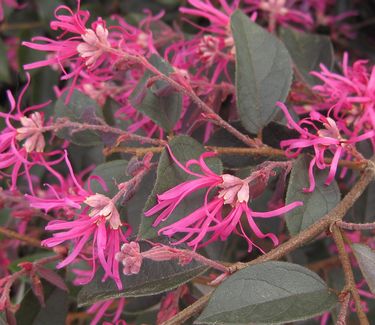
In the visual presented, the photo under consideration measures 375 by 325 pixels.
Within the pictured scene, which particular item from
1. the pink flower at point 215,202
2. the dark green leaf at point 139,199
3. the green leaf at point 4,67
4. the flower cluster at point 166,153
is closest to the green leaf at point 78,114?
the flower cluster at point 166,153

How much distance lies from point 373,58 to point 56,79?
2.18 ft

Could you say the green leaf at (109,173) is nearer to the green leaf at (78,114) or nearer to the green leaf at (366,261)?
the green leaf at (78,114)

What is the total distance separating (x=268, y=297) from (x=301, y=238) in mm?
84

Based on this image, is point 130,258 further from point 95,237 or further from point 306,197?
point 306,197

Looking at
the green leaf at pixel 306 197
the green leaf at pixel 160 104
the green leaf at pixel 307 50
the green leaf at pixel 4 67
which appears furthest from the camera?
the green leaf at pixel 4 67

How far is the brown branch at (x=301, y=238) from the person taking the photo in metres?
0.58

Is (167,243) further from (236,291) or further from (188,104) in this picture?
(188,104)

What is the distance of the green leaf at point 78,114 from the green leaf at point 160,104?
0.24 feet

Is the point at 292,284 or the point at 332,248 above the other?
the point at 292,284

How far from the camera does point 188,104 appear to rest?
817mm

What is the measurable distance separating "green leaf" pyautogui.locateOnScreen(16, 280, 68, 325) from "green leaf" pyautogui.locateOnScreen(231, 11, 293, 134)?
12.8 inches

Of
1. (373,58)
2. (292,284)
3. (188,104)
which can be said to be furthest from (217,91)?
(373,58)

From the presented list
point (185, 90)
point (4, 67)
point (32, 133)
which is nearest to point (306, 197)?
point (185, 90)

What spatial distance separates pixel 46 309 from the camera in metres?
0.81
